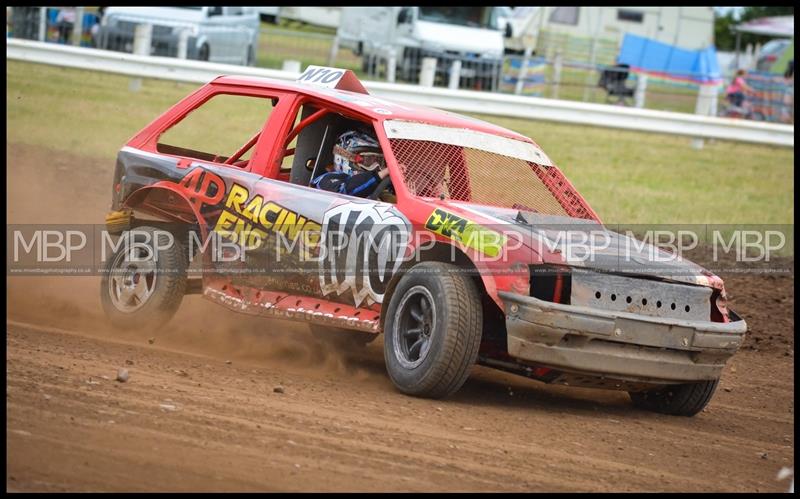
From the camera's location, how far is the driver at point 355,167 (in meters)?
6.50

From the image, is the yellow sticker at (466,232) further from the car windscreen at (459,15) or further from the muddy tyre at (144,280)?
the car windscreen at (459,15)

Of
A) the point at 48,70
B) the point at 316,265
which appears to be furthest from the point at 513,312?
the point at 48,70

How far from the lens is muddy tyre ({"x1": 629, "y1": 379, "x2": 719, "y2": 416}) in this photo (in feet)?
20.7

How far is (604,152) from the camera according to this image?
1655cm

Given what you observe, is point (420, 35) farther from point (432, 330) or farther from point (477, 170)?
point (432, 330)

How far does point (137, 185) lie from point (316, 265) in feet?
5.51

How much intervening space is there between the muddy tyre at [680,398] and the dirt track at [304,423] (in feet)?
0.29

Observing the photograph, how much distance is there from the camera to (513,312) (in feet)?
18.3

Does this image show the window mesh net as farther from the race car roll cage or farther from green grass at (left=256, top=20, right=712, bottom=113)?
green grass at (left=256, top=20, right=712, bottom=113)

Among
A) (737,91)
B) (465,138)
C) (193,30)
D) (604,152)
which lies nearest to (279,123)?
(465,138)

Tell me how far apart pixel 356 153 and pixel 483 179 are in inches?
30.1

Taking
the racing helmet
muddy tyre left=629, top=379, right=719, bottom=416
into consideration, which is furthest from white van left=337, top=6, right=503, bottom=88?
muddy tyre left=629, top=379, right=719, bottom=416

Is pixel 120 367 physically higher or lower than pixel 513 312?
lower

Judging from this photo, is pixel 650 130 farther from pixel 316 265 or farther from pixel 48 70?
pixel 316 265
